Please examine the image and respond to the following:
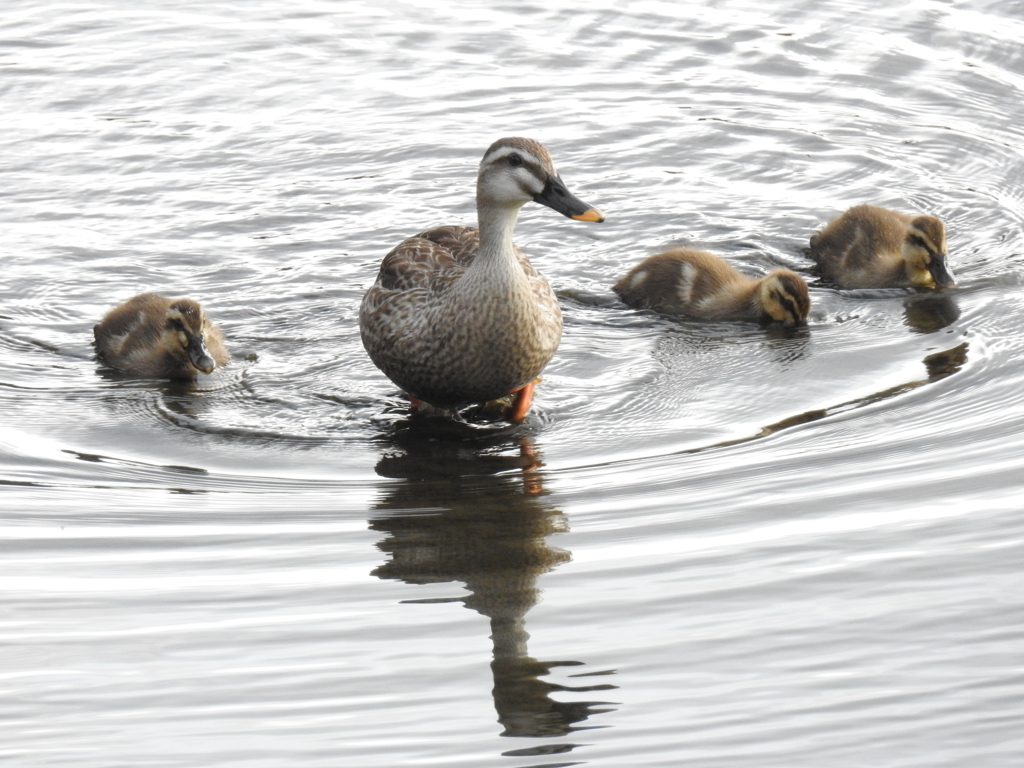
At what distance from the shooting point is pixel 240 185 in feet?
27.8

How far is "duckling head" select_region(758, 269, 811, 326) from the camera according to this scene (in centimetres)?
Answer: 654

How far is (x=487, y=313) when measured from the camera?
17.4 feet

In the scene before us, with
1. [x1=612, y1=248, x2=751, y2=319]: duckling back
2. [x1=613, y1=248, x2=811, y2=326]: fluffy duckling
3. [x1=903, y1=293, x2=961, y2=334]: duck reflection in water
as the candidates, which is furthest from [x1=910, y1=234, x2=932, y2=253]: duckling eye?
[x1=612, y1=248, x2=751, y2=319]: duckling back

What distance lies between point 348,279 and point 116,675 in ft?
13.3

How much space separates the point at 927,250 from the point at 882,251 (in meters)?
0.29

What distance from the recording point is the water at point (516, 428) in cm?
334

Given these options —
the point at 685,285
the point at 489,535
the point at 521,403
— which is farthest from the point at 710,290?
the point at 489,535

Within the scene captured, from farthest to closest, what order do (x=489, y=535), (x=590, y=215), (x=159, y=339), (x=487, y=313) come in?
1. (x=159, y=339)
2. (x=487, y=313)
3. (x=590, y=215)
4. (x=489, y=535)

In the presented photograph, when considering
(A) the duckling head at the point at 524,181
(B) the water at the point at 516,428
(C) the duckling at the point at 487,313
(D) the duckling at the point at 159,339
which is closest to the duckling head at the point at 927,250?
(B) the water at the point at 516,428

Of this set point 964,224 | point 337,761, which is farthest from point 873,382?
point 337,761

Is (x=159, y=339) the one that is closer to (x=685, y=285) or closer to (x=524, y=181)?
(x=524, y=181)

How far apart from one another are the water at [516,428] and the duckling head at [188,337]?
152 mm

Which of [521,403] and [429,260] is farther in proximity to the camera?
[429,260]

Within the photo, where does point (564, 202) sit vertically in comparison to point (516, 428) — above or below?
above
